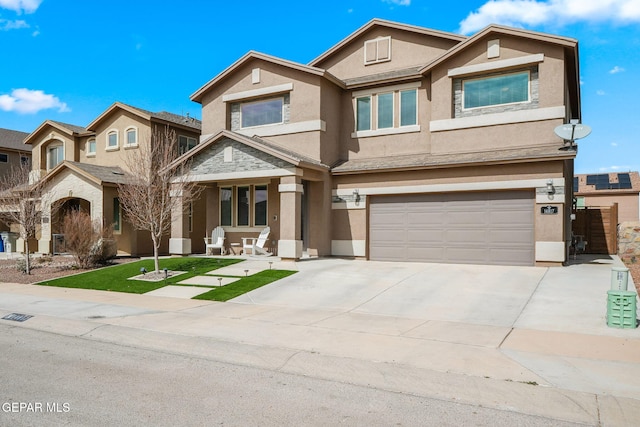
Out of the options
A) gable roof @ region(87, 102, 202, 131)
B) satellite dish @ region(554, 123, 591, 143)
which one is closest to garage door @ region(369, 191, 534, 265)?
satellite dish @ region(554, 123, 591, 143)

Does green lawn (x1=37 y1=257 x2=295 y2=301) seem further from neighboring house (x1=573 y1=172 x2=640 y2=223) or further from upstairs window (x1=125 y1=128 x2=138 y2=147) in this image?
neighboring house (x1=573 y1=172 x2=640 y2=223)

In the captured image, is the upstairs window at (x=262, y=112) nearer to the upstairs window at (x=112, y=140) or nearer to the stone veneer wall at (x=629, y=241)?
the upstairs window at (x=112, y=140)

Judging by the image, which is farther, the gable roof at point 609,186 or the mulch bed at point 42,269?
the gable roof at point 609,186

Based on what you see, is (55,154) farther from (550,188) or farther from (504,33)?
(550,188)

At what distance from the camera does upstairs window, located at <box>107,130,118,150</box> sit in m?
24.9

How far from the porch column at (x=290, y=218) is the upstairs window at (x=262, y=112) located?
12.3 ft

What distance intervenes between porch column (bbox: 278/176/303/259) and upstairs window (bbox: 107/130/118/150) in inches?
473

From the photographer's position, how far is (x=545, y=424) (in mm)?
4855

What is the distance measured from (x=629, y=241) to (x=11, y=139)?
3947 centimetres

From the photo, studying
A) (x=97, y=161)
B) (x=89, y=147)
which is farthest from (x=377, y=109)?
(x=89, y=147)

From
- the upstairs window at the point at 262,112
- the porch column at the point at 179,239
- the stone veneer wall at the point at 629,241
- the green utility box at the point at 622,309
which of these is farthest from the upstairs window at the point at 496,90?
the porch column at the point at 179,239

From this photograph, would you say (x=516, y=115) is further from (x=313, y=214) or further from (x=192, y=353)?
(x=192, y=353)

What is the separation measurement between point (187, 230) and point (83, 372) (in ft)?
47.1

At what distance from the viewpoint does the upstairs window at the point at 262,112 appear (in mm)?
19984
